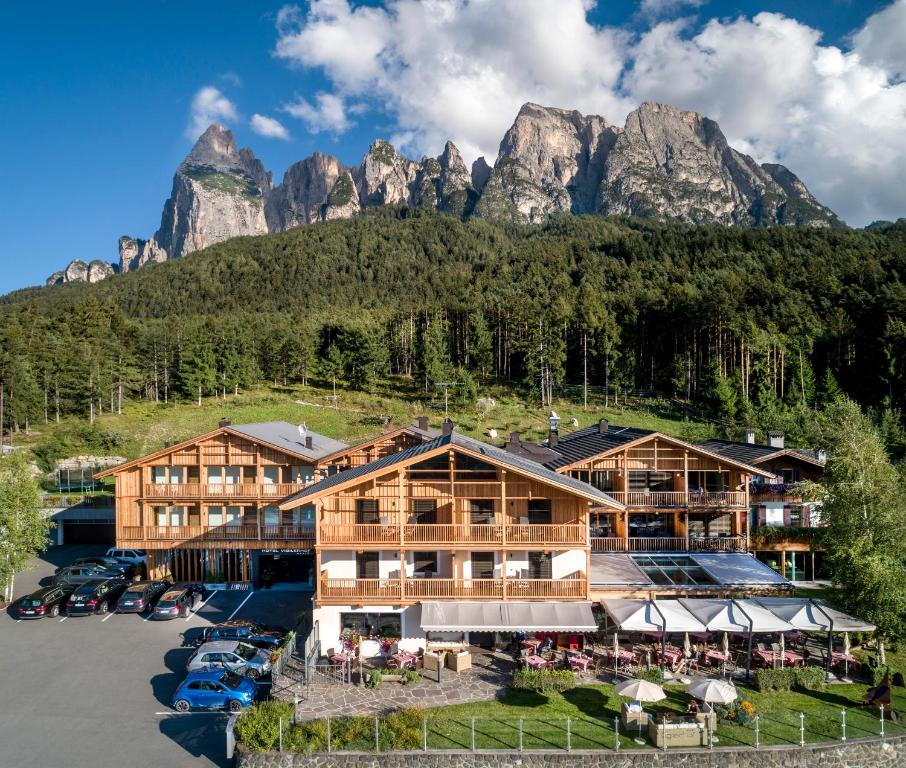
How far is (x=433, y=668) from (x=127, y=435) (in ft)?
185

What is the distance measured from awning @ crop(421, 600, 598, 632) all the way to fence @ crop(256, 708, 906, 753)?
3304 mm

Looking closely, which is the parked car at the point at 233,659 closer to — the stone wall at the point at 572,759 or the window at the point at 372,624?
the window at the point at 372,624

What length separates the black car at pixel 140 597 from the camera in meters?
28.8

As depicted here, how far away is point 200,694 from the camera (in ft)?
65.0

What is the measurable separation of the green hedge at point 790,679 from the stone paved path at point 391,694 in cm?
839

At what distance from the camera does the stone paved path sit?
1903cm

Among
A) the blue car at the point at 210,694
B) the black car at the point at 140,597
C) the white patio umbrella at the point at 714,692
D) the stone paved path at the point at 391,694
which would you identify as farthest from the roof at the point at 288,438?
the white patio umbrella at the point at 714,692

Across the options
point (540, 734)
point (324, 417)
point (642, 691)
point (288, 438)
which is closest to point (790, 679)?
point (642, 691)

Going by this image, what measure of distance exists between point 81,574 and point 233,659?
702 inches

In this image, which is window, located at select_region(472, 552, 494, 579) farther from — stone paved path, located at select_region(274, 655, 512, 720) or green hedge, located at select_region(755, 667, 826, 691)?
green hedge, located at select_region(755, 667, 826, 691)

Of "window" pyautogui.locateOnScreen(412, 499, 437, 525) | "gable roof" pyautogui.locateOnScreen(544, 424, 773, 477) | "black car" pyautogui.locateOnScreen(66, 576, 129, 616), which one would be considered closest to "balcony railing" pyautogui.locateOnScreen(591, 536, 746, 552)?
"gable roof" pyautogui.locateOnScreen(544, 424, 773, 477)

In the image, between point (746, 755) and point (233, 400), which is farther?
point (233, 400)

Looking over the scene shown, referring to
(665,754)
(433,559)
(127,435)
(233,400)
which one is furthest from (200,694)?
(233,400)

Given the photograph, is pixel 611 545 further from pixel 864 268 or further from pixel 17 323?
pixel 864 268
